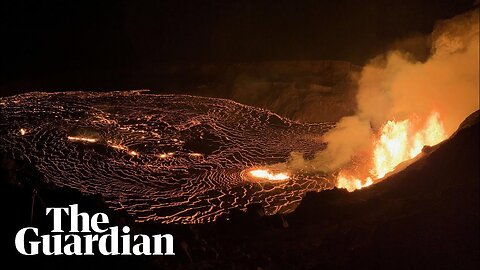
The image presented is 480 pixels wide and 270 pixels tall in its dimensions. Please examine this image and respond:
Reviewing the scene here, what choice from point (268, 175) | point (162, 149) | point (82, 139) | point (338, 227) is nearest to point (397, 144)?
point (268, 175)

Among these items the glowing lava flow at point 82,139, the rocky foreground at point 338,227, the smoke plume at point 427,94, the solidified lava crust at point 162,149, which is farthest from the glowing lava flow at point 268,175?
the glowing lava flow at point 82,139

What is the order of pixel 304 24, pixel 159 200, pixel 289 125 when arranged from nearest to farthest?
1. pixel 159 200
2. pixel 289 125
3. pixel 304 24

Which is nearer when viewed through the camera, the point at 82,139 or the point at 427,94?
the point at 82,139

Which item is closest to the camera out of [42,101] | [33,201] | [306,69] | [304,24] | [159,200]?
[33,201]

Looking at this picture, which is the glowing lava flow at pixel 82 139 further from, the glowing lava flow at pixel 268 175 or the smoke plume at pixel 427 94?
the smoke plume at pixel 427 94

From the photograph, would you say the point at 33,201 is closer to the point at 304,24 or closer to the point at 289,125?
the point at 289,125

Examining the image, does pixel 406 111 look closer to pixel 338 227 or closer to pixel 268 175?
pixel 268 175

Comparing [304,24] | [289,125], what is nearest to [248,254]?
[289,125]
